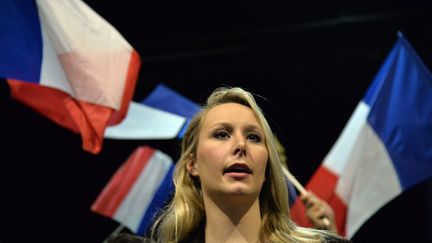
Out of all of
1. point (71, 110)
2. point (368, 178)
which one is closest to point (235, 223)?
point (71, 110)

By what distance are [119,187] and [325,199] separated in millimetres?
1537

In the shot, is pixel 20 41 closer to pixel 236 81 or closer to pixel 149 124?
pixel 149 124

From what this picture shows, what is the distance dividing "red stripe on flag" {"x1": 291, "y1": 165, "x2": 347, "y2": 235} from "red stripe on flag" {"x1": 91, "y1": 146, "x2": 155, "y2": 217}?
1322 mm

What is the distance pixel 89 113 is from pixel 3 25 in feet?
1.93

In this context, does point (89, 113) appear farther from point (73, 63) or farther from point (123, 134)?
point (123, 134)

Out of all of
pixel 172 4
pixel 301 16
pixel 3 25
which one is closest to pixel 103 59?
pixel 3 25

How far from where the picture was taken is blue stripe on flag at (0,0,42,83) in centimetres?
326

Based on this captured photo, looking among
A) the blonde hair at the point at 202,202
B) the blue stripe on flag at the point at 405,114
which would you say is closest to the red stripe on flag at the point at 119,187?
the blue stripe on flag at the point at 405,114

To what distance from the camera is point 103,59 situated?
3.57m

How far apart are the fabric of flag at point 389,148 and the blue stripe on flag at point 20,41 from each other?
1834 millimetres

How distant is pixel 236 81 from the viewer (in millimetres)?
6984

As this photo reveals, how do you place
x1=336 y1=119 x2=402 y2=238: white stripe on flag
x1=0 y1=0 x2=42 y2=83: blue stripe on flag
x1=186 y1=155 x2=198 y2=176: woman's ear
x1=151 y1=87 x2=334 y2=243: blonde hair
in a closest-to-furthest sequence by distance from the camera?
x1=151 y1=87 x2=334 y2=243: blonde hair → x1=186 y1=155 x2=198 y2=176: woman's ear → x1=0 y1=0 x2=42 y2=83: blue stripe on flag → x1=336 y1=119 x2=402 y2=238: white stripe on flag

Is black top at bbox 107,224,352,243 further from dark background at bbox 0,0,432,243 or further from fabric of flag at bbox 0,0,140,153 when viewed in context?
dark background at bbox 0,0,432,243

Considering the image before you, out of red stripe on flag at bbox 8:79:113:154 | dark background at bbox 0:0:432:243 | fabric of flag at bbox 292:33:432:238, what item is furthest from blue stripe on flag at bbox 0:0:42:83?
dark background at bbox 0:0:432:243
